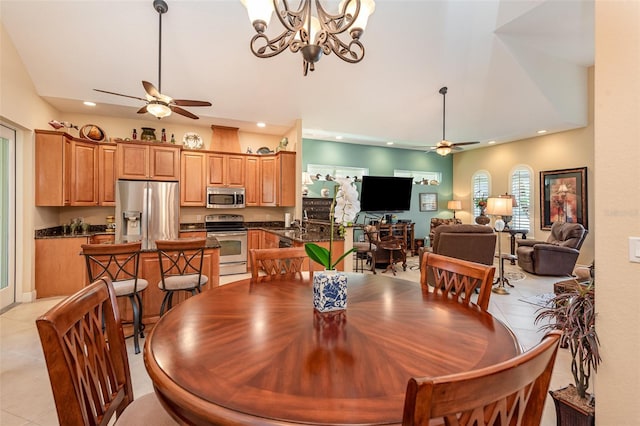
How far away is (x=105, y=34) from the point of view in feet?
12.1

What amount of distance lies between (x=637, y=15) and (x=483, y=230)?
10.9 ft

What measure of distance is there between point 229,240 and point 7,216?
290 centimetres

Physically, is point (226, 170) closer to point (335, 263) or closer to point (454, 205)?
point (335, 263)

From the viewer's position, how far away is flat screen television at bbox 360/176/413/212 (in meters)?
7.58

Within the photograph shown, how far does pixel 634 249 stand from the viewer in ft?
4.36

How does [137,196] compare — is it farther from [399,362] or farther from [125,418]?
[399,362]

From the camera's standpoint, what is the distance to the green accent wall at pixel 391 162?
7.48 m

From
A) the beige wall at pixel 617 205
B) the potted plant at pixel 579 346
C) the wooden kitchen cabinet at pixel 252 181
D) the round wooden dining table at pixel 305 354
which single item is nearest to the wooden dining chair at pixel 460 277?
the round wooden dining table at pixel 305 354

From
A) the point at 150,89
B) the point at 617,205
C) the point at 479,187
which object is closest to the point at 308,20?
the point at 150,89

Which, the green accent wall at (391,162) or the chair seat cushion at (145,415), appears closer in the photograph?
the chair seat cushion at (145,415)

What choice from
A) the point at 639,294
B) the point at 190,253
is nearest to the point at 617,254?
the point at 639,294

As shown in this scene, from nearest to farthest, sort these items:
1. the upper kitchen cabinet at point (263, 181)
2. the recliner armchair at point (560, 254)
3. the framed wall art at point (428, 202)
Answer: the recliner armchair at point (560, 254) → the upper kitchen cabinet at point (263, 181) → the framed wall art at point (428, 202)

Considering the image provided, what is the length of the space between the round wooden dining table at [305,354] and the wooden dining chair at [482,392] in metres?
0.19

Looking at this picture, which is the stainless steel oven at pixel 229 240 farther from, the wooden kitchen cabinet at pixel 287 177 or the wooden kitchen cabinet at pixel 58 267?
the wooden kitchen cabinet at pixel 58 267
